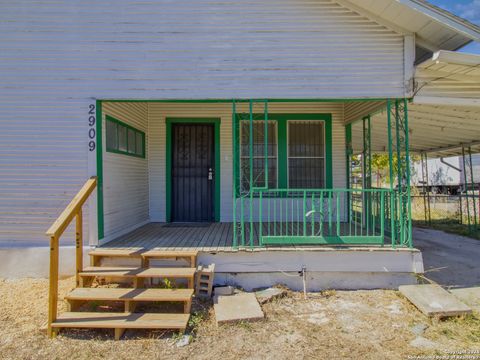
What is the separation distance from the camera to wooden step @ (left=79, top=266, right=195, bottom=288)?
13.5 feet

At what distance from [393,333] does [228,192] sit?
168 inches

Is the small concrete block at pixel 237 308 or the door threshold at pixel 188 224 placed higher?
the door threshold at pixel 188 224

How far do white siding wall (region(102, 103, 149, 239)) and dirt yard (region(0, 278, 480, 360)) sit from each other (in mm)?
1649

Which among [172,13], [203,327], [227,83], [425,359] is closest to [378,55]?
[227,83]

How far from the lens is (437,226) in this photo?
10469 millimetres

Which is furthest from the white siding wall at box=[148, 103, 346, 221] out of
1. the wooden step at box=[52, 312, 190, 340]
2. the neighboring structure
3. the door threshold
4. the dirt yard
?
the wooden step at box=[52, 312, 190, 340]

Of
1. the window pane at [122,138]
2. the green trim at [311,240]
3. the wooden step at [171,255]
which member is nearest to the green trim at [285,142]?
the green trim at [311,240]

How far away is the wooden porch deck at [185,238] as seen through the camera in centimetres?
477

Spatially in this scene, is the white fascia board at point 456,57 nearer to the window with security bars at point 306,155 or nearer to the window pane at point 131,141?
the window with security bars at point 306,155

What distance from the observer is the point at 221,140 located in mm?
7047

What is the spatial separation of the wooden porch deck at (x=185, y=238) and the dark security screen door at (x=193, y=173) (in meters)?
0.51

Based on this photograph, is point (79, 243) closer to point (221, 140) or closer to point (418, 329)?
point (221, 140)

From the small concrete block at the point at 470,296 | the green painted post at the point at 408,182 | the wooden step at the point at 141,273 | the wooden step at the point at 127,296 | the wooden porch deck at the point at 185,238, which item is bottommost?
the small concrete block at the point at 470,296

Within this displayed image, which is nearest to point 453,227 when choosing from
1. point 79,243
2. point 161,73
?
point 161,73
